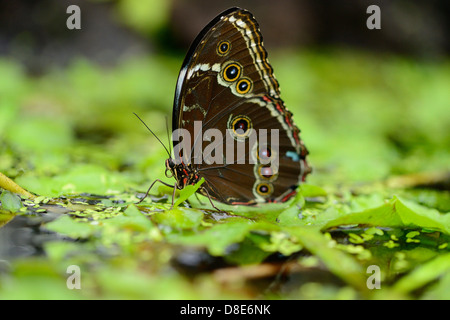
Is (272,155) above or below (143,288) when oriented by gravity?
above

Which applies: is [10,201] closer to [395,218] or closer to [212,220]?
[212,220]

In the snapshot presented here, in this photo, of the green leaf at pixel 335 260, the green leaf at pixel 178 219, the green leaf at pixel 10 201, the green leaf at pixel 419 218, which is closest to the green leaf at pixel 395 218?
the green leaf at pixel 419 218

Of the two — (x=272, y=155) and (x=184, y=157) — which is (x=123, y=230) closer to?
(x=184, y=157)

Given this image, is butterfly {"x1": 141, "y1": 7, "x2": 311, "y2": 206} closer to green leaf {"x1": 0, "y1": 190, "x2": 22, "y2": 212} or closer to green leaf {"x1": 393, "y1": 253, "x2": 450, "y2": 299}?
green leaf {"x1": 0, "y1": 190, "x2": 22, "y2": 212}

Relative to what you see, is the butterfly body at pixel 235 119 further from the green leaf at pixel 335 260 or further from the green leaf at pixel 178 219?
the green leaf at pixel 335 260

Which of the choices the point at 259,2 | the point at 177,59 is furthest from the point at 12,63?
the point at 259,2

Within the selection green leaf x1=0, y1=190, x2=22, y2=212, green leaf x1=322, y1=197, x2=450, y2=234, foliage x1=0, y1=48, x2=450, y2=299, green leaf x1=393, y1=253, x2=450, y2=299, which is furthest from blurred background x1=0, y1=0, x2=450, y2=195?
green leaf x1=393, y1=253, x2=450, y2=299

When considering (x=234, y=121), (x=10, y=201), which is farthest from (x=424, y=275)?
(x=10, y=201)
